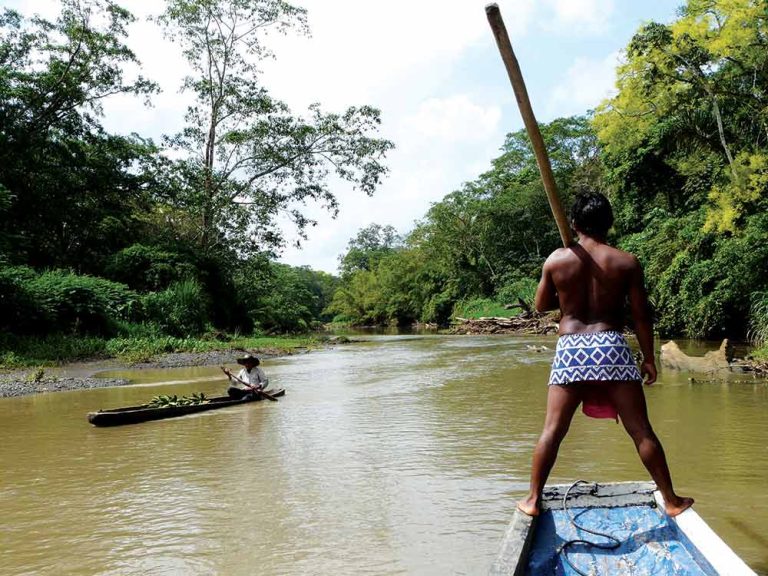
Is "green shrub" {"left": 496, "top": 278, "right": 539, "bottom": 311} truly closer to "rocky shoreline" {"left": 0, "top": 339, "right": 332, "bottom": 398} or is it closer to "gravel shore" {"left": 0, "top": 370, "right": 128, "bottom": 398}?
"rocky shoreline" {"left": 0, "top": 339, "right": 332, "bottom": 398}

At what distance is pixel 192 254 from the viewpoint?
78.1 feet

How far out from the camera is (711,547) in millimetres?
2572

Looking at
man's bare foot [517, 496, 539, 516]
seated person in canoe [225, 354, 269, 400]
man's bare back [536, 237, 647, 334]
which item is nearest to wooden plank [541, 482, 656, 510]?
man's bare foot [517, 496, 539, 516]

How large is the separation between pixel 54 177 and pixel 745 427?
21.0 meters

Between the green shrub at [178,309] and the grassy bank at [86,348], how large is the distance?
84cm

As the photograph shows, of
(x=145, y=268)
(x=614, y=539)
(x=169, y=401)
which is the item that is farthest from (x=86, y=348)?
(x=614, y=539)

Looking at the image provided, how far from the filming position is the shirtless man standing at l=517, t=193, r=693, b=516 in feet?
10.1

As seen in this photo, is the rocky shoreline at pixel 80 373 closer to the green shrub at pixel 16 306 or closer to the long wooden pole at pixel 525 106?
the green shrub at pixel 16 306

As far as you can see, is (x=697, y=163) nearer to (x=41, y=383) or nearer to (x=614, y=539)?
(x=41, y=383)

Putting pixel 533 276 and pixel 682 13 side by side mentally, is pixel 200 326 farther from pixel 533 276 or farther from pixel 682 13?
pixel 533 276

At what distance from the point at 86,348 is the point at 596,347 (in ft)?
51.4

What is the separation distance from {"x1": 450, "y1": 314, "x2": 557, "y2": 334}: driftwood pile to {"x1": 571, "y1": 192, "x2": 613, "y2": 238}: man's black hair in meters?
27.2

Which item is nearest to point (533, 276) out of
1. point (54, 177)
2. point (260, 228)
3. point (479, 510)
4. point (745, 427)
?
point (260, 228)

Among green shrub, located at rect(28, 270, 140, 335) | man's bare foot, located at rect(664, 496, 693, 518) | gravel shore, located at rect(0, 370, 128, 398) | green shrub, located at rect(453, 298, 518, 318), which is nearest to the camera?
man's bare foot, located at rect(664, 496, 693, 518)
